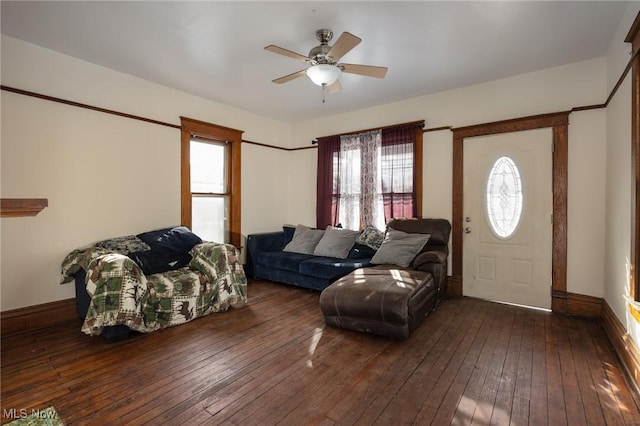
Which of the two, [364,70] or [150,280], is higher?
[364,70]

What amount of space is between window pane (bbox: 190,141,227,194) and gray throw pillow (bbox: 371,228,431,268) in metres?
2.67

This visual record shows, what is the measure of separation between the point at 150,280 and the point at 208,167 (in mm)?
2155

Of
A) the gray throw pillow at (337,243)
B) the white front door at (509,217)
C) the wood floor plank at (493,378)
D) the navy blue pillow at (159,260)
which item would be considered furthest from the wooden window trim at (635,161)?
the navy blue pillow at (159,260)

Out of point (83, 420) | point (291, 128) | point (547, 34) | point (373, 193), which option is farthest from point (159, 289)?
point (547, 34)

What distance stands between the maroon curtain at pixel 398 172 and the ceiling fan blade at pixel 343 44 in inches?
86.4

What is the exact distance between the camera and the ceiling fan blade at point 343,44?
7.34 ft

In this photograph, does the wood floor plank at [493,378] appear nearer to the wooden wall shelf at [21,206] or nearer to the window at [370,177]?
the window at [370,177]

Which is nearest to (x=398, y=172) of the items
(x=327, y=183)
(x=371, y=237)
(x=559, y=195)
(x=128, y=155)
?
(x=371, y=237)

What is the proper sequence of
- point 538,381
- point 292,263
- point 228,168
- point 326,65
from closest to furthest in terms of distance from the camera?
point 538,381
point 326,65
point 292,263
point 228,168

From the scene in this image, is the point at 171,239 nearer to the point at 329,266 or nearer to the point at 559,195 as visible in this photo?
Result: the point at 329,266

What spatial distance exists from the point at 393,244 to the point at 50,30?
4.12m

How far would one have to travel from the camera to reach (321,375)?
2227 millimetres

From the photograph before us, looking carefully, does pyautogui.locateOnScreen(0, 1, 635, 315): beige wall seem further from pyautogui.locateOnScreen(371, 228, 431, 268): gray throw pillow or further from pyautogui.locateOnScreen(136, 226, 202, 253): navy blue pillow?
pyautogui.locateOnScreen(371, 228, 431, 268): gray throw pillow

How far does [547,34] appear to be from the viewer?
283 cm
